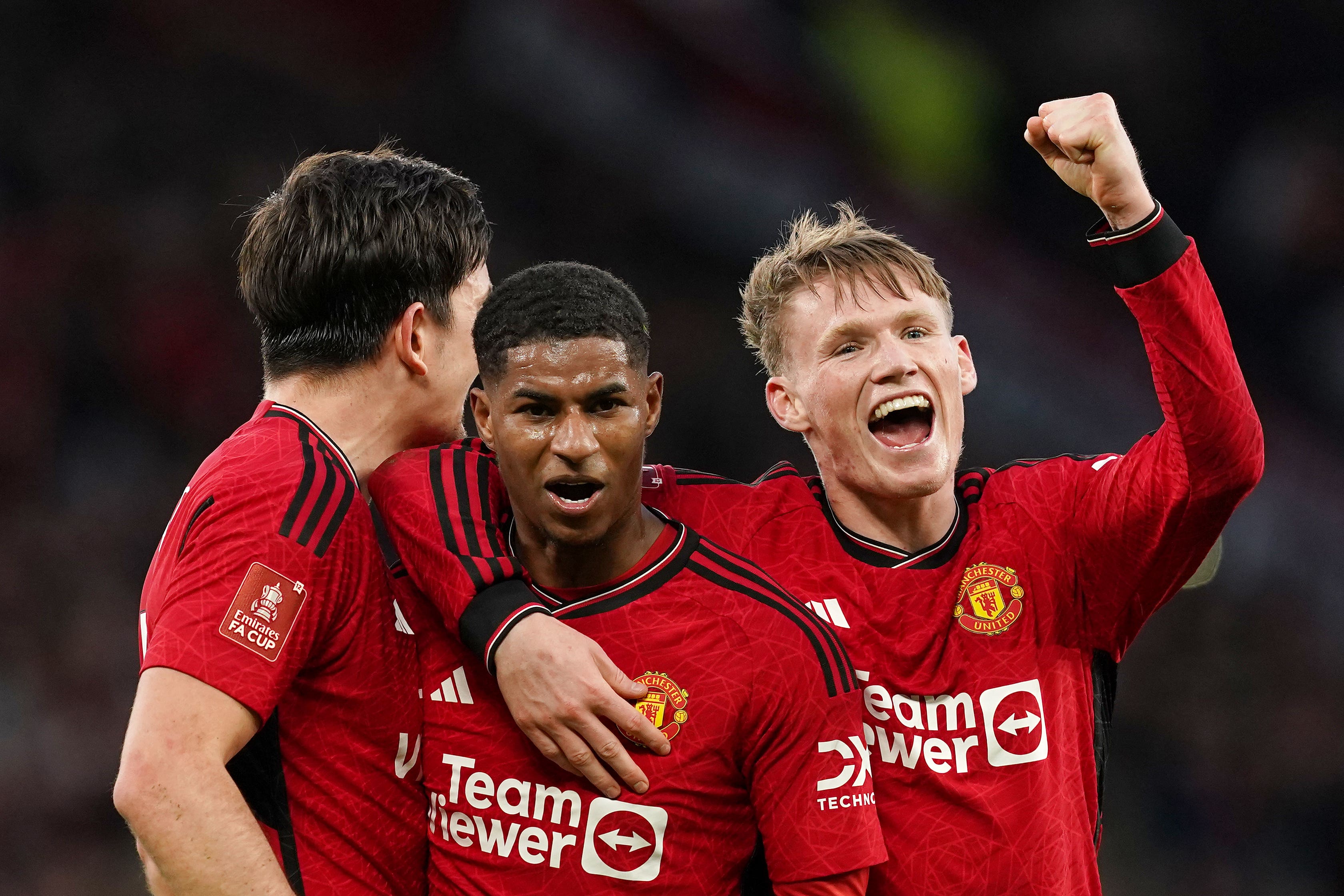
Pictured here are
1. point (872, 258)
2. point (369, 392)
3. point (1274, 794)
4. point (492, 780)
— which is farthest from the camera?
point (1274, 794)

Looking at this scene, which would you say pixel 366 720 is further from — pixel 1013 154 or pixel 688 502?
pixel 1013 154

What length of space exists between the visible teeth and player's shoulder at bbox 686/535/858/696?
0.49 meters

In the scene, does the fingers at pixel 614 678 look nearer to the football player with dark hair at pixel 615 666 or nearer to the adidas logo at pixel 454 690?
the football player with dark hair at pixel 615 666

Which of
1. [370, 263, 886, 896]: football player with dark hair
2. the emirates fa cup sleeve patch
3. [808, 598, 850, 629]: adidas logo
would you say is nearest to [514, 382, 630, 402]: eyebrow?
[370, 263, 886, 896]: football player with dark hair

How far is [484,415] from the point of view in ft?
7.72

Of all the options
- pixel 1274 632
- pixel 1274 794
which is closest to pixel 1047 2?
pixel 1274 632

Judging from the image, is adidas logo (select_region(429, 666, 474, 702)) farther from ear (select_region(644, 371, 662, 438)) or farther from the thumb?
ear (select_region(644, 371, 662, 438))

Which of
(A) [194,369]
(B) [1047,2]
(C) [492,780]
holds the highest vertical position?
(B) [1047,2]

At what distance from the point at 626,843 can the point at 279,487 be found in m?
0.86

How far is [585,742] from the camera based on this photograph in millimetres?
2109

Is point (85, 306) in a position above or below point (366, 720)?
above

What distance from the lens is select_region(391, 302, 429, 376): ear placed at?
2596mm

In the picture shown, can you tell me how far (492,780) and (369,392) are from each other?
0.83 m

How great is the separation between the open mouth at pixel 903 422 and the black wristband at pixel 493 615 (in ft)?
2.84
